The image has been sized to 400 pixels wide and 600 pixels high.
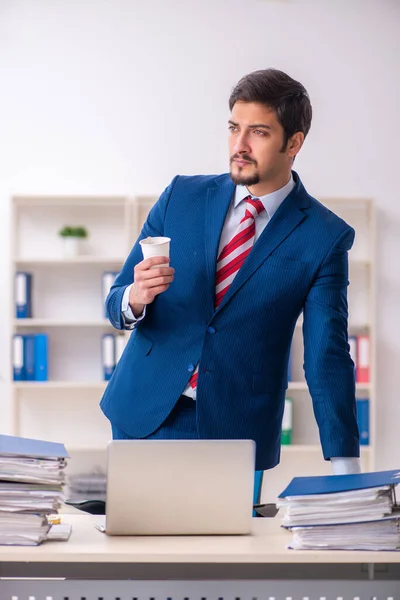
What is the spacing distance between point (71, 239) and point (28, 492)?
145 inches

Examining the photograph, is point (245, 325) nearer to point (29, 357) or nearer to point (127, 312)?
point (127, 312)

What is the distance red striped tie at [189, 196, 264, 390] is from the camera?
2.03 meters

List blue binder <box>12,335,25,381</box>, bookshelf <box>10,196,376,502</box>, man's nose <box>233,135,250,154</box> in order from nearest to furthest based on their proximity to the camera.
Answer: man's nose <box>233,135,250,154</box> → blue binder <box>12,335,25,381</box> → bookshelf <box>10,196,376,502</box>

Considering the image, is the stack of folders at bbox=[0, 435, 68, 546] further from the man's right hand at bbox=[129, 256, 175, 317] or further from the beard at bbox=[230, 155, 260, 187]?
the beard at bbox=[230, 155, 260, 187]

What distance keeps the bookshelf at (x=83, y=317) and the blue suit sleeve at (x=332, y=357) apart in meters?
3.19

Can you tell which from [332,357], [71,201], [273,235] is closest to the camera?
[332,357]

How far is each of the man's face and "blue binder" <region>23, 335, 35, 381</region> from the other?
325 cm

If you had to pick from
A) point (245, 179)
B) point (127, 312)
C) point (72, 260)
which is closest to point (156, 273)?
point (127, 312)

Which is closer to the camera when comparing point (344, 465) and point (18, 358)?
point (344, 465)

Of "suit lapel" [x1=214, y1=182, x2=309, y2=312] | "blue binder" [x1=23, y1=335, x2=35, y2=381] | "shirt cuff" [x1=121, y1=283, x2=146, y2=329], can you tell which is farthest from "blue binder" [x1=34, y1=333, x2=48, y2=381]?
"suit lapel" [x1=214, y1=182, x2=309, y2=312]

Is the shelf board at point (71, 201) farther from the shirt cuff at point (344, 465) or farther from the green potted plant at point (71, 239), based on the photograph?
the shirt cuff at point (344, 465)

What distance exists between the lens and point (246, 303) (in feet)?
6.49

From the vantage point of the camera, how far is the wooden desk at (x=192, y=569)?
1.41 m

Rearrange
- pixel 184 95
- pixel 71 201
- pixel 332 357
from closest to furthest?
pixel 332 357
pixel 71 201
pixel 184 95
